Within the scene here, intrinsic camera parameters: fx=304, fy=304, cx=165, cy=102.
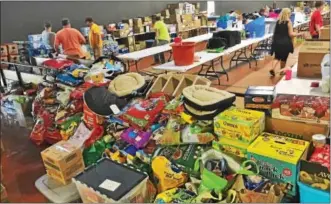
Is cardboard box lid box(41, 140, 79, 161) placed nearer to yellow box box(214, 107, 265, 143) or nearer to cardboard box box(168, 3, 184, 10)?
yellow box box(214, 107, 265, 143)

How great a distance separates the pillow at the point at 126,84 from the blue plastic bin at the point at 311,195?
1.83 metres

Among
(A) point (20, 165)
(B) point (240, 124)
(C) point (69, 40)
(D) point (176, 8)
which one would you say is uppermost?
(D) point (176, 8)

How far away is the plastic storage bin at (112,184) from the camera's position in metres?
1.91

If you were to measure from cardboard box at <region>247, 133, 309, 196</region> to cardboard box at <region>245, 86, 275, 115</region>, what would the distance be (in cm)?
29

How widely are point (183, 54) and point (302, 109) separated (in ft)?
8.34

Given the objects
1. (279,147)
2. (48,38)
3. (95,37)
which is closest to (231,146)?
(279,147)

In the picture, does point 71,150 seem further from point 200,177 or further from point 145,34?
point 145,34

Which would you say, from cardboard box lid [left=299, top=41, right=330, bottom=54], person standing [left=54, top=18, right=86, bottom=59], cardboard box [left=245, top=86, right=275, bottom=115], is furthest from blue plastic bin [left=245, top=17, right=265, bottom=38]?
cardboard box [left=245, top=86, right=275, bottom=115]

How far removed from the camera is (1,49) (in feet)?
21.5

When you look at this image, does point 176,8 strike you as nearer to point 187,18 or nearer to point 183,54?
point 187,18

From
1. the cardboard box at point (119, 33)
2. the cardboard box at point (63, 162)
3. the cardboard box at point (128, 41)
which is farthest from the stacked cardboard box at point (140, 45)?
the cardboard box at point (63, 162)

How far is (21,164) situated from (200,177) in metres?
2.23

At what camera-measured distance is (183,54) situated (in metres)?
4.30

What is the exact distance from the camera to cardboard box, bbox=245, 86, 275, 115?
2.10 m
